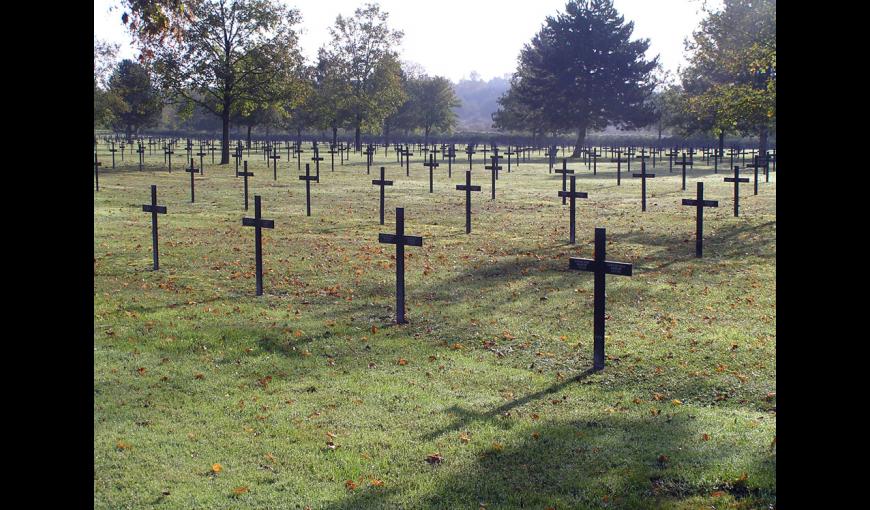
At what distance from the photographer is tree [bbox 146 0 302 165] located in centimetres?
5581

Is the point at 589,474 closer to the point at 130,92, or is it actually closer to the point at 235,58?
the point at 235,58

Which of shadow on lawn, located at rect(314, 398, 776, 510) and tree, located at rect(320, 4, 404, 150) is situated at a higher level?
tree, located at rect(320, 4, 404, 150)

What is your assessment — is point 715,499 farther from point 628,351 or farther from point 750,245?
point 750,245

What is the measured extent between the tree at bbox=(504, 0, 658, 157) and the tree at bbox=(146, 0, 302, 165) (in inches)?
1149

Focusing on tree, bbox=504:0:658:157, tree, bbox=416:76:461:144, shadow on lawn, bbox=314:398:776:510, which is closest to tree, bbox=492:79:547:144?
tree, bbox=504:0:658:157

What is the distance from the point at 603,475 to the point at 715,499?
74cm

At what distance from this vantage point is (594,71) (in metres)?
78.6

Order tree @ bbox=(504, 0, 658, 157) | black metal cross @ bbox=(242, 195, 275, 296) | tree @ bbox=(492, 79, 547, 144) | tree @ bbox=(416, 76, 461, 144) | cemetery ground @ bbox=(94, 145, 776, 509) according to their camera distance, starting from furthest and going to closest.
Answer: tree @ bbox=(416, 76, 461, 144) < tree @ bbox=(492, 79, 547, 144) < tree @ bbox=(504, 0, 658, 157) < black metal cross @ bbox=(242, 195, 275, 296) < cemetery ground @ bbox=(94, 145, 776, 509)

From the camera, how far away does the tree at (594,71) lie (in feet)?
255

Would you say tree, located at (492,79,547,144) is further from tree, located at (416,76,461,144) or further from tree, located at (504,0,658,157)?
tree, located at (416,76,461,144)

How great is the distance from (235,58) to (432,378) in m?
51.9

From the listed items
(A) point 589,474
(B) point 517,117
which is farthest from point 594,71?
(A) point 589,474

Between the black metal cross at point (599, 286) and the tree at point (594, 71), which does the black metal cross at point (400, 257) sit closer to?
the black metal cross at point (599, 286)
